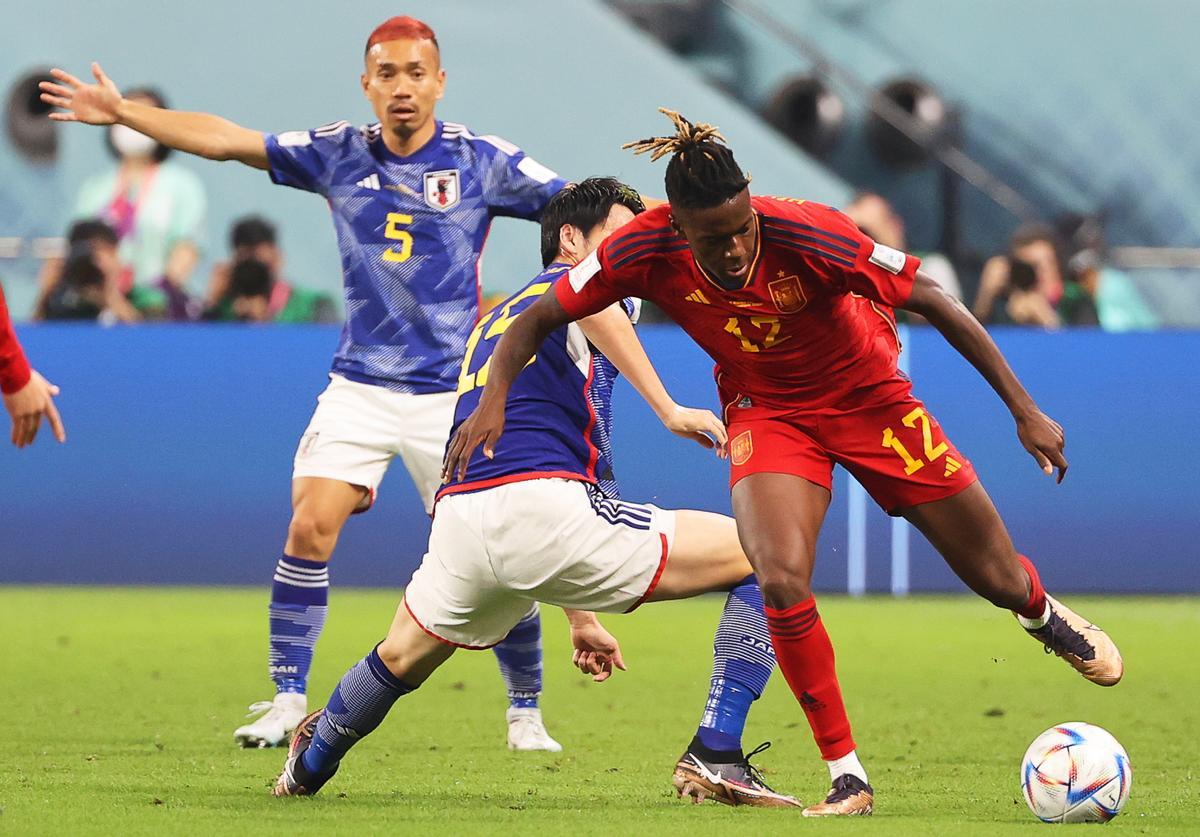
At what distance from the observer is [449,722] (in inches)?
307

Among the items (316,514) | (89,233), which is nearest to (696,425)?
(316,514)

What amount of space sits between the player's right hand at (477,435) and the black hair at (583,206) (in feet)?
2.71

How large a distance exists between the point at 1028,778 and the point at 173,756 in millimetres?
2895

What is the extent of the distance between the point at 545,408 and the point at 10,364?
65.1 inches

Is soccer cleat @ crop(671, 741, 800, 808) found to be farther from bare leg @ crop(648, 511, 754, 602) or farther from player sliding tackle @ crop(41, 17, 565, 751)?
player sliding tackle @ crop(41, 17, 565, 751)

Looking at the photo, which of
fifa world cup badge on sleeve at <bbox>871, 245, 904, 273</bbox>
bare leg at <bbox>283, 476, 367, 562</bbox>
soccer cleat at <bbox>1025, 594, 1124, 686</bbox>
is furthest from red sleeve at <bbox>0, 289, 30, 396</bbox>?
soccer cleat at <bbox>1025, 594, 1124, 686</bbox>

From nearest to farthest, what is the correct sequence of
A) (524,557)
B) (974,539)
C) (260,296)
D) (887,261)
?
(887,261), (524,557), (974,539), (260,296)

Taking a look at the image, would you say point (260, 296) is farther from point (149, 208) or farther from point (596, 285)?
point (596, 285)

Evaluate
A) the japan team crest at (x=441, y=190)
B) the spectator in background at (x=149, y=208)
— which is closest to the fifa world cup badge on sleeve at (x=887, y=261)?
the japan team crest at (x=441, y=190)

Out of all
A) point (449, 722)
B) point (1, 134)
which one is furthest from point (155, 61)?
point (449, 722)

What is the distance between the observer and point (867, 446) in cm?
575

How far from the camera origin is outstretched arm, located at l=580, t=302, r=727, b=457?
5.68 metres

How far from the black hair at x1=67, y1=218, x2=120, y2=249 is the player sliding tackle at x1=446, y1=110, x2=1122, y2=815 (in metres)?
8.63

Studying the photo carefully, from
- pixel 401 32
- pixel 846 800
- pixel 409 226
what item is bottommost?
pixel 846 800
